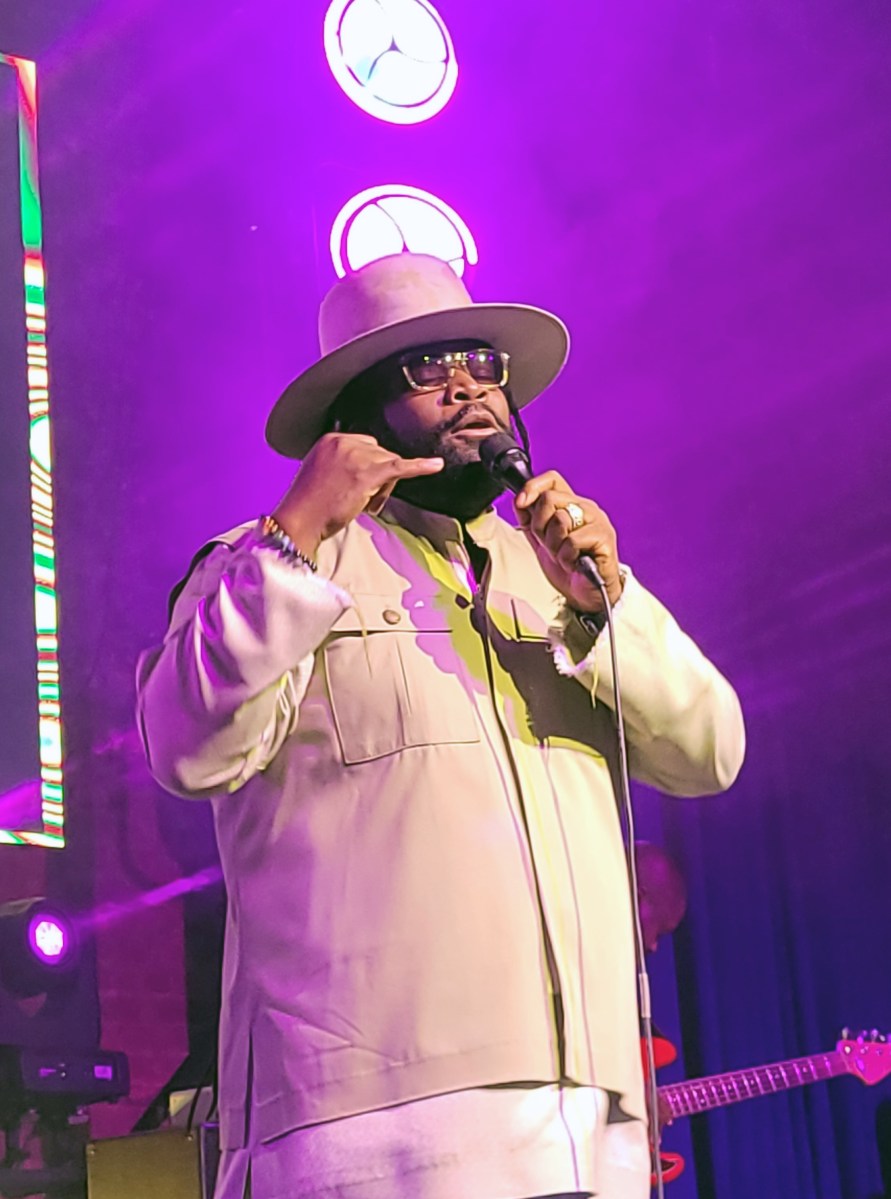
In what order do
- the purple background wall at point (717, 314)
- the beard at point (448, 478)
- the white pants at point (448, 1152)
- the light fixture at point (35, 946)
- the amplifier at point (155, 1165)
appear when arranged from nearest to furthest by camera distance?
1. the white pants at point (448, 1152)
2. the beard at point (448, 478)
3. the amplifier at point (155, 1165)
4. the light fixture at point (35, 946)
5. the purple background wall at point (717, 314)

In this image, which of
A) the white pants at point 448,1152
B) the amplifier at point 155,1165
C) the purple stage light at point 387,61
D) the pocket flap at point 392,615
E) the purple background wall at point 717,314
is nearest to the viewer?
the white pants at point 448,1152

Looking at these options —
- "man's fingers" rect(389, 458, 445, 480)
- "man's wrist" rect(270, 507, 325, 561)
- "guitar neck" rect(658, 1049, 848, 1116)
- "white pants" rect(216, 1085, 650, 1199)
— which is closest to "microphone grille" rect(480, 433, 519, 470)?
"man's fingers" rect(389, 458, 445, 480)

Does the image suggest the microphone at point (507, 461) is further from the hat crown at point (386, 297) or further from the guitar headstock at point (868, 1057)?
the guitar headstock at point (868, 1057)

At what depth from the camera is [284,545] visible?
154cm

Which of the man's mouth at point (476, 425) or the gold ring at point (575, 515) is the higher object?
the man's mouth at point (476, 425)

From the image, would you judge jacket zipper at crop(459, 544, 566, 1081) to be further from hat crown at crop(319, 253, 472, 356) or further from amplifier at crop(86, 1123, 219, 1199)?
amplifier at crop(86, 1123, 219, 1199)

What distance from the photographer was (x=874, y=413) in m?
4.00

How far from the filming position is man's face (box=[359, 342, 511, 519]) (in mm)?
1797

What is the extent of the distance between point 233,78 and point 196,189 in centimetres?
32

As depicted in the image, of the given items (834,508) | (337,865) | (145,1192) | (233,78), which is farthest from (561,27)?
(337,865)

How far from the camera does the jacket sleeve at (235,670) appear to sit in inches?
58.9

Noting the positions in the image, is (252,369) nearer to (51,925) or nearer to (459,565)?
(51,925)

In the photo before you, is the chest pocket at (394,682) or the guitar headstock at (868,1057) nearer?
the chest pocket at (394,682)

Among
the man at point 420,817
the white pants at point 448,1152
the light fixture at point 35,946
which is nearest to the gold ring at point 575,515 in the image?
the man at point 420,817
